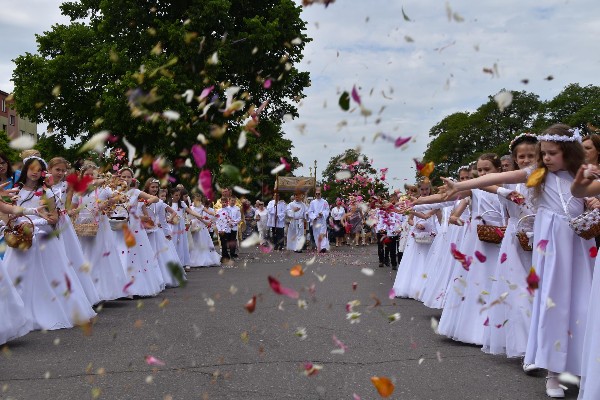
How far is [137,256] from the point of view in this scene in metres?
12.5

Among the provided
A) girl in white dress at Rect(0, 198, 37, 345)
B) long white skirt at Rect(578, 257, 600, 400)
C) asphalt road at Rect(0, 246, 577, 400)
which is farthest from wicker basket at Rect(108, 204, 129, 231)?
long white skirt at Rect(578, 257, 600, 400)

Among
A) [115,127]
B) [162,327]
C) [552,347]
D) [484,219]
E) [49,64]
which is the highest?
[49,64]

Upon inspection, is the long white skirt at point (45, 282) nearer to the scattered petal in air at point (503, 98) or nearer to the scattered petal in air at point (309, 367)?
the scattered petal in air at point (309, 367)

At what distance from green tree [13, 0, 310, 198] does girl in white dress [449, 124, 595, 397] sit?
1608cm

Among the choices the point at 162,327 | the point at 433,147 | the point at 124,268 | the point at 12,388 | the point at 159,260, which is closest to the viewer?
the point at 12,388

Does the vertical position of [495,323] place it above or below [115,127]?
below

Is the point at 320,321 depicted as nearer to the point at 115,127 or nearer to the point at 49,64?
the point at 115,127

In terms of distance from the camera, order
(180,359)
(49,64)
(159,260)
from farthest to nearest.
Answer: (49,64) < (159,260) < (180,359)

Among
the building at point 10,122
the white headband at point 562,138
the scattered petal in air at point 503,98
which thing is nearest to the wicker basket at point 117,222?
the white headband at point 562,138

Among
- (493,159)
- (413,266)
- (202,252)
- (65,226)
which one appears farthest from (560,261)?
(202,252)

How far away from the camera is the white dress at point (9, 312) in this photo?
7.55 metres

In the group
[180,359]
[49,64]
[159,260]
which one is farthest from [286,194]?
[180,359]

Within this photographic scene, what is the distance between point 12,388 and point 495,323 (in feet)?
13.5

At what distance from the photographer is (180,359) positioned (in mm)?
6766
